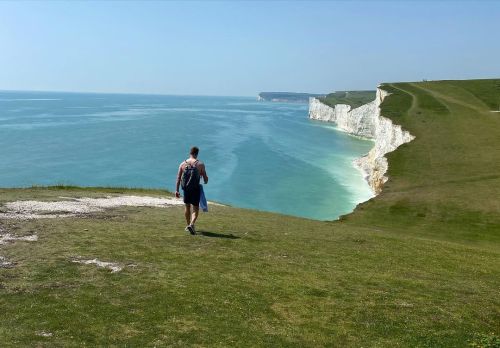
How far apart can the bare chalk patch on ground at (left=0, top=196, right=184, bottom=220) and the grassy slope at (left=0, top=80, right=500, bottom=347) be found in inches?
55.7

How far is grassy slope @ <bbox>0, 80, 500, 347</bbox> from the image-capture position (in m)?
10.5

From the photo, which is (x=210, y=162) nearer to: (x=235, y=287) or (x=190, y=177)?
(x=190, y=177)

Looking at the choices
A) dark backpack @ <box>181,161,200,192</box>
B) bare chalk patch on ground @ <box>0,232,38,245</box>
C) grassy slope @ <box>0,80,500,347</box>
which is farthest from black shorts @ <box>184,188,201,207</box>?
bare chalk patch on ground @ <box>0,232,38,245</box>

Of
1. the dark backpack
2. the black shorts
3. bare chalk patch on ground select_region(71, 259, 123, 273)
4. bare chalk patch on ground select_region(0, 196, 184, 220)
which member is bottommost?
bare chalk patch on ground select_region(0, 196, 184, 220)

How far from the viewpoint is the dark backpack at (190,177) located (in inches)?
754

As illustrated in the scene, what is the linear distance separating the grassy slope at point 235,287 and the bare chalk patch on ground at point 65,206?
55.7 inches

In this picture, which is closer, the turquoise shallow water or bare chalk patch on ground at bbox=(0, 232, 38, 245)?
bare chalk patch on ground at bbox=(0, 232, 38, 245)

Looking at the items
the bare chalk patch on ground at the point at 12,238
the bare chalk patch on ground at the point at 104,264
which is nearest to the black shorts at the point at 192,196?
the bare chalk patch on ground at the point at 104,264

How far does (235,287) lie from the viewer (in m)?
13.4

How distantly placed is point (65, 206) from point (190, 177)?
10509mm

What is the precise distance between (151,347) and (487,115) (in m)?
105

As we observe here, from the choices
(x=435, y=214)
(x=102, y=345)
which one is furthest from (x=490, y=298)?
(x=435, y=214)

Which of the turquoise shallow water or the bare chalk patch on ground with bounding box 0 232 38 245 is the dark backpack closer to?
the bare chalk patch on ground with bounding box 0 232 38 245

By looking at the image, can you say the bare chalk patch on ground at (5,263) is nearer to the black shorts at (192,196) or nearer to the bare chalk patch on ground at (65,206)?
the bare chalk patch on ground at (65,206)
